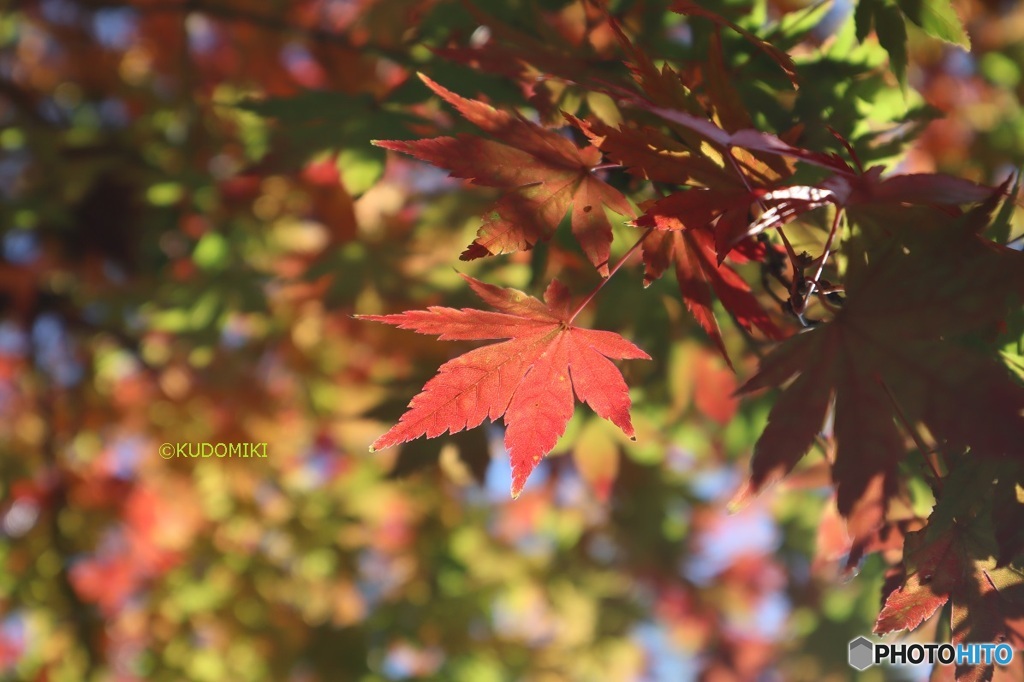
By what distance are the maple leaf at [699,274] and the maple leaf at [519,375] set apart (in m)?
0.10

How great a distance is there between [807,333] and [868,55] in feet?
1.78

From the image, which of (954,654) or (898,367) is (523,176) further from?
(954,654)

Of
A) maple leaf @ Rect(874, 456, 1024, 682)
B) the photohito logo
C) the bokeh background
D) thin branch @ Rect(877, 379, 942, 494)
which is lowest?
the bokeh background

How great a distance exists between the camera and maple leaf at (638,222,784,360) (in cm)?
84

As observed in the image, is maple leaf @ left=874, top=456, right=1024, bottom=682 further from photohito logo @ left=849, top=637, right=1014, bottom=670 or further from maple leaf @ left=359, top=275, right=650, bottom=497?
maple leaf @ left=359, top=275, right=650, bottom=497

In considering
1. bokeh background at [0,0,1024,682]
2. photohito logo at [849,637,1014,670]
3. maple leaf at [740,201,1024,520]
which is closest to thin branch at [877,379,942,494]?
maple leaf at [740,201,1024,520]

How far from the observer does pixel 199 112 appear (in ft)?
7.79

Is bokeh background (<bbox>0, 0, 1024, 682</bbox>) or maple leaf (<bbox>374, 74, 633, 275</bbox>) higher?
maple leaf (<bbox>374, 74, 633, 275</bbox>)

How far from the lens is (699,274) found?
85 centimetres

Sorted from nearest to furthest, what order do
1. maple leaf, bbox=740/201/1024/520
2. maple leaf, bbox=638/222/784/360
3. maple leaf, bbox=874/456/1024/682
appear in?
maple leaf, bbox=740/201/1024/520 < maple leaf, bbox=874/456/1024/682 < maple leaf, bbox=638/222/784/360

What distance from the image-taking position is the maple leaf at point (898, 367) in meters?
0.62

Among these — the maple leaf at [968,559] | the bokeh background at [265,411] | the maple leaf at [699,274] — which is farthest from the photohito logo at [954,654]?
the bokeh background at [265,411]

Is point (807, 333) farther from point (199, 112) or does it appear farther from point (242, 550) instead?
point (242, 550)

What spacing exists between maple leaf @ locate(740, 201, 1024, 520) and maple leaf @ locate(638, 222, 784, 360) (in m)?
0.14
